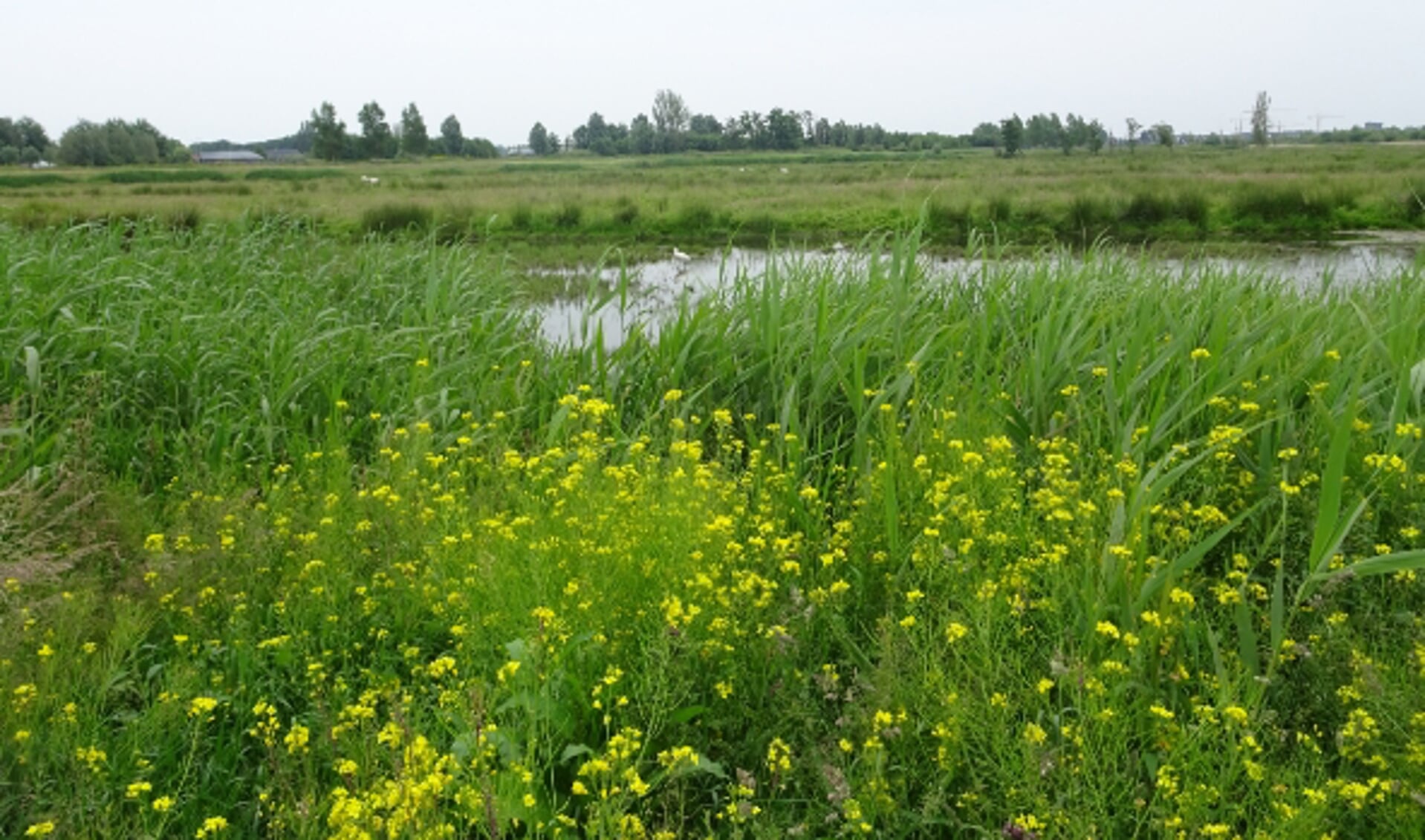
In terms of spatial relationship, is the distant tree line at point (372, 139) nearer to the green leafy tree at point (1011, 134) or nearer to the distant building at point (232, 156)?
the distant building at point (232, 156)

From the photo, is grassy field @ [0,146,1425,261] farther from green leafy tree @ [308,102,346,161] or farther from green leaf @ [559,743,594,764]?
green leafy tree @ [308,102,346,161]

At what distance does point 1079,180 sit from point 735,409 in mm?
27003

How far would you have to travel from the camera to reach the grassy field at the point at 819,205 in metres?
19.2

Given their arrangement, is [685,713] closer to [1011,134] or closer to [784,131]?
[1011,134]

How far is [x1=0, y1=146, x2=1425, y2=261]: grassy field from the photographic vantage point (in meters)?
19.2

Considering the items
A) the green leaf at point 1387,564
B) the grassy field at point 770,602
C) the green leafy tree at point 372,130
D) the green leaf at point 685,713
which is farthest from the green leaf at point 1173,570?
the green leafy tree at point 372,130

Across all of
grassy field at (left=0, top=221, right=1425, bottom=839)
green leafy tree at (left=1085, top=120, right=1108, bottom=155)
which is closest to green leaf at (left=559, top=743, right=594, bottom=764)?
grassy field at (left=0, top=221, right=1425, bottom=839)

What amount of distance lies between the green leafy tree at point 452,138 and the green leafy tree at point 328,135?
16.1 metres

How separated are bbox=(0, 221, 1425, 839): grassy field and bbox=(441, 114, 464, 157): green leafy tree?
262 ft

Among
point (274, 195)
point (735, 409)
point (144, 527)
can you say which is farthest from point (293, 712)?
point (274, 195)

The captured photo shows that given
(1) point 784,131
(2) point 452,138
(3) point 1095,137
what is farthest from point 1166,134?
(2) point 452,138

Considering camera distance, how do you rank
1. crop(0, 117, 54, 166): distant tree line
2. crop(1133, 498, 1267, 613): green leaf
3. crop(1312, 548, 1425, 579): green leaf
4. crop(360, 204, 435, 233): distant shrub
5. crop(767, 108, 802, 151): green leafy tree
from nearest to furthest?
crop(1312, 548, 1425, 579): green leaf → crop(1133, 498, 1267, 613): green leaf → crop(360, 204, 435, 233): distant shrub → crop(0, 117, 54, 166): distant tree line → crop(767, 108, 802, 151): green leafy tree

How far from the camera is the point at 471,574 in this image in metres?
2.71

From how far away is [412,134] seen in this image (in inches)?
2761
